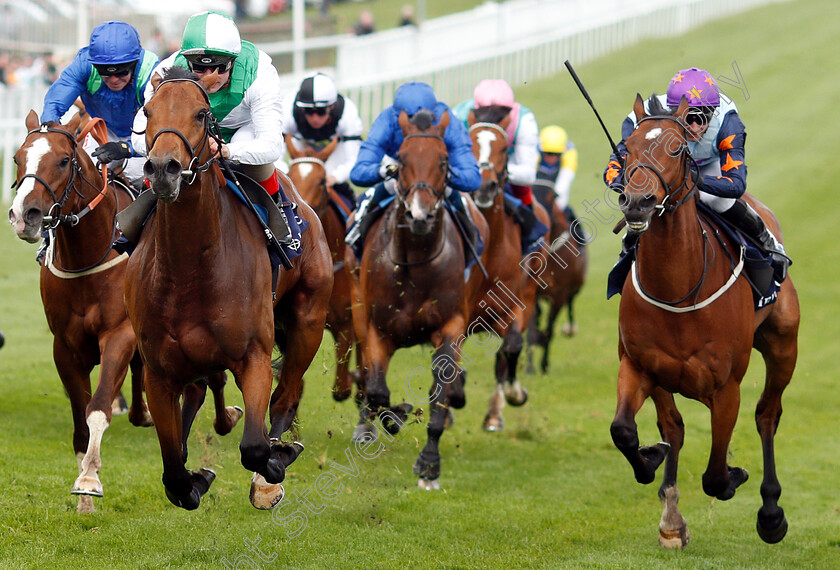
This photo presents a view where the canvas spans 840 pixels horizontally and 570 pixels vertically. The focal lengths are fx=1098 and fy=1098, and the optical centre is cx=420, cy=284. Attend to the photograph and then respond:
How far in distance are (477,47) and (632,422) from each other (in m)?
18.8

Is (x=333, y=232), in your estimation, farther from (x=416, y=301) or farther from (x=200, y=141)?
(x=200, y=141)

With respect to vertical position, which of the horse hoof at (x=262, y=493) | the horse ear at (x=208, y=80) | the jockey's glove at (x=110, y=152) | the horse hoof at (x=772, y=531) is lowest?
the horse hoof at (x=772, y=531)

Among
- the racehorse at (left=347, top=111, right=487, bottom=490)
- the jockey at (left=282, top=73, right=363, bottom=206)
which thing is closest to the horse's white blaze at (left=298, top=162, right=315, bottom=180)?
the jockey at (left=282, top=73, right=363, bottom=206)

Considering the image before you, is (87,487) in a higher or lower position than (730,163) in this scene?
lower

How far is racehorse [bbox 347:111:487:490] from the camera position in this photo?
281 inches

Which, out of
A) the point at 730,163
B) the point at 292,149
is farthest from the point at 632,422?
the point at 292,149

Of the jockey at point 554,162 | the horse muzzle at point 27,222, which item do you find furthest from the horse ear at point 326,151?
the jockey at point 554,162

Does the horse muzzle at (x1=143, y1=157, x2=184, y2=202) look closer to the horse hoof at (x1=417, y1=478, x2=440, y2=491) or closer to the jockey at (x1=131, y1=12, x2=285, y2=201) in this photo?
the jockey at (x1=131, y1=12, x2=285, y2=201)

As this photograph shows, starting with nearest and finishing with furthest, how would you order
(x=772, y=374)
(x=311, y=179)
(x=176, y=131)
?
(x=176, y=131), (x=772, y=374), (x=311, y=179)

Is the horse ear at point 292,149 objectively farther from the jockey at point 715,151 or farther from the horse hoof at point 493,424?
the jockey at point 715,151

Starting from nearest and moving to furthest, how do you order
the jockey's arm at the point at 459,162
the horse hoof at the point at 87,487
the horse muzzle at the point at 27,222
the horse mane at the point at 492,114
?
1. the horse muzzle at the point at 27,222
2. the horse hoof at the point at 87,487
3. the jockey's arm at the point at 459,162
4. the horse mane at the point at 492,114

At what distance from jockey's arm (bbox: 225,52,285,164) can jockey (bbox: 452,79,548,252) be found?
4.14m

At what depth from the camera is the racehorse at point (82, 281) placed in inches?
229

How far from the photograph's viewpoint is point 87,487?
5.70m
